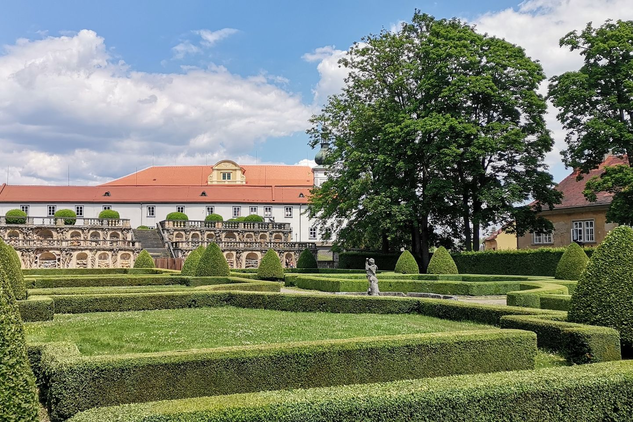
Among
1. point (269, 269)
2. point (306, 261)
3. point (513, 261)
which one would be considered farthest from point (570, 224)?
point (269, 269)

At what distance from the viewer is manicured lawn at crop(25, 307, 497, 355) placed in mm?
8883

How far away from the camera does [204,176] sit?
78.4m

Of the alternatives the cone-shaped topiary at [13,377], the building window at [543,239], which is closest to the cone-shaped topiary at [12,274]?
the cone-shaped topiary at [13,377]

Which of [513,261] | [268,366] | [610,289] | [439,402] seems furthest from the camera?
[513,261]

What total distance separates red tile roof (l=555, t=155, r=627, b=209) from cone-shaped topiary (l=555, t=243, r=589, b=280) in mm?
13535

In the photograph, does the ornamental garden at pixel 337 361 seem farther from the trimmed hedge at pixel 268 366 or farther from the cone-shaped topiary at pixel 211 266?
the cone-shaped topiary at pixel 211 266

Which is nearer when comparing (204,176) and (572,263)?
(572,263)

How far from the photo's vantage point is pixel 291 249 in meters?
48.7

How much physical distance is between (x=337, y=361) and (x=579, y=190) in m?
35.4

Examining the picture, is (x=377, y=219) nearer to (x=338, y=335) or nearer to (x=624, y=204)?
(x=624, y=204)

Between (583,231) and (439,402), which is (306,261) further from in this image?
(439,402)

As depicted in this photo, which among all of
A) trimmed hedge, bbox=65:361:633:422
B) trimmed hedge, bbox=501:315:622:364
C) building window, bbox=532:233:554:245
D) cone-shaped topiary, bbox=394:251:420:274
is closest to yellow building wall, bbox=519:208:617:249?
building window, bbox=532:233:554:245

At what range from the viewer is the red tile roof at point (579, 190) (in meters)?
34.0

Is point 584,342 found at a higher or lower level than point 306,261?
lower
